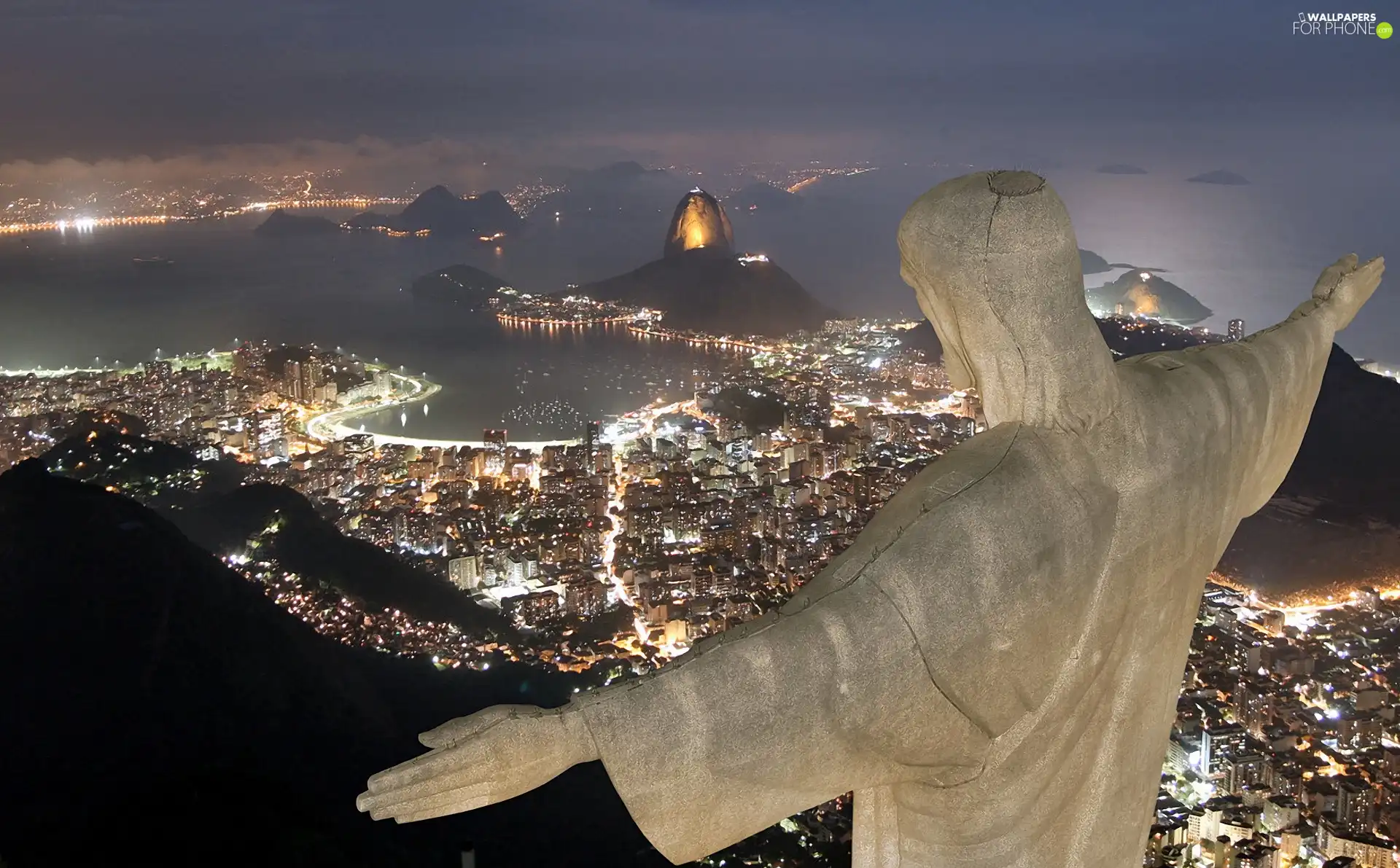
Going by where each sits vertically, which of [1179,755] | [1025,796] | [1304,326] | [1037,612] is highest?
[1304,326]

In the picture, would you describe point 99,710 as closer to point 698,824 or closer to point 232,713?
point 232,713

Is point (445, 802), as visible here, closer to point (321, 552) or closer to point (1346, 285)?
point (1346, 285)

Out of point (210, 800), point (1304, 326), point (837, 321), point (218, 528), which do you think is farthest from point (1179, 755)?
point (837, 321)

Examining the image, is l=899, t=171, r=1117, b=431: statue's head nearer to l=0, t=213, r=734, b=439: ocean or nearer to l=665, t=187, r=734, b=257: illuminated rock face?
l=0, t=213, r=734, b=439: ocean

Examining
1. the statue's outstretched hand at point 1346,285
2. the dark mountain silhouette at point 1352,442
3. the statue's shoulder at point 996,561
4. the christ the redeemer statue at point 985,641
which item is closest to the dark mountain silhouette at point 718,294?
the dark mountain silhouette at point 1352,442

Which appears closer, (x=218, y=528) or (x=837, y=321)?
(x=218, y=528)

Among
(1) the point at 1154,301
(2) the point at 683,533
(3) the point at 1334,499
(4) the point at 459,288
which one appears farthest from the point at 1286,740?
(4) the point at 459,288

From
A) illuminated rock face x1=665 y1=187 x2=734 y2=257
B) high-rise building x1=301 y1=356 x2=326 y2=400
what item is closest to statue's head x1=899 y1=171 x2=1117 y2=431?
high-rise building x1=301 y1=356 x2=326 y2=400
